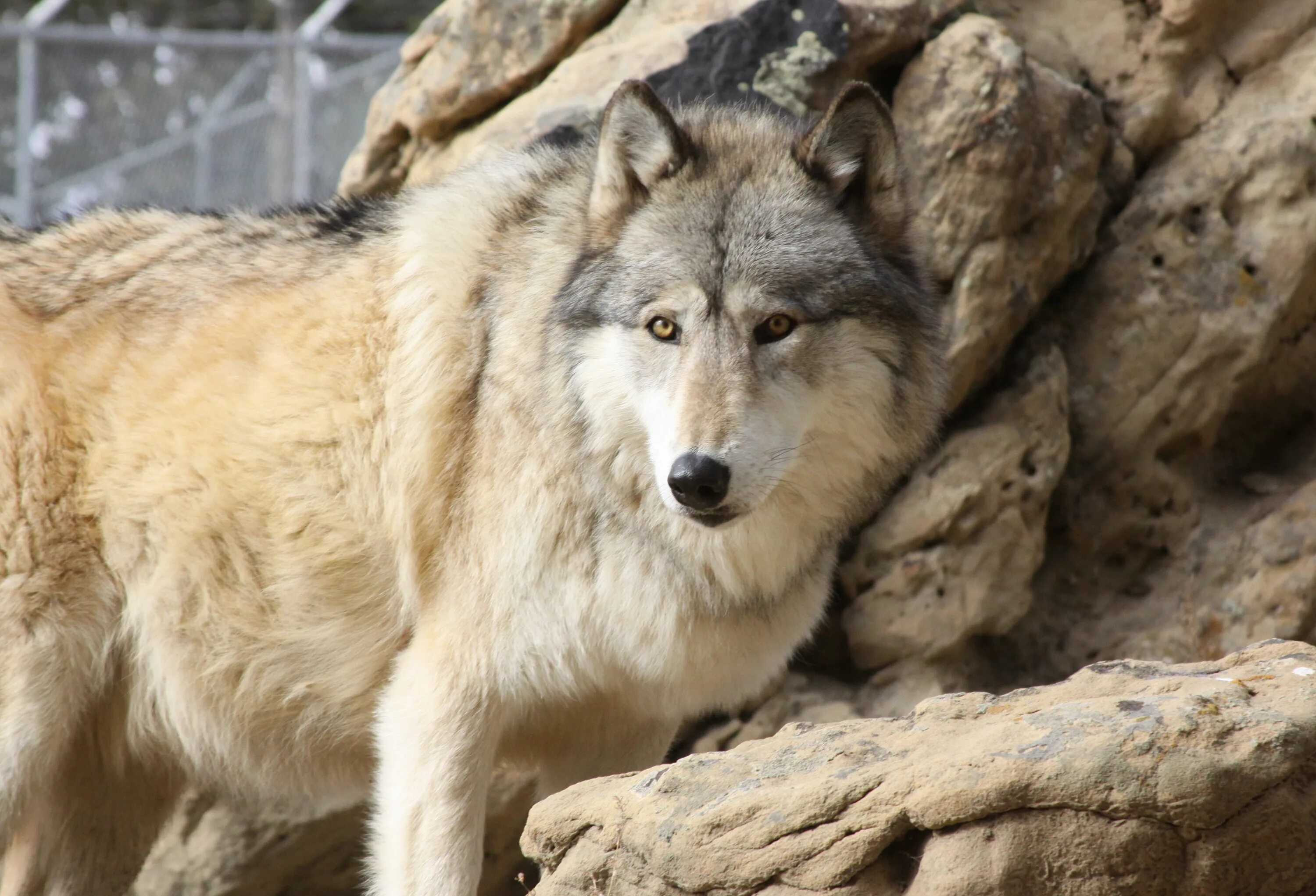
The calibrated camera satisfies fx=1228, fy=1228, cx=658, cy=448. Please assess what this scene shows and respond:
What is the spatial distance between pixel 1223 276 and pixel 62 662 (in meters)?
A: 5.16

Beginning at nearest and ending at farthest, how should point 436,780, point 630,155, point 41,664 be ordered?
1. point 436,780
2. point 630,155
3. point 41,664

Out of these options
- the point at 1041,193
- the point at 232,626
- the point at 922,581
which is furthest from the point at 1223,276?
the point at 232,626

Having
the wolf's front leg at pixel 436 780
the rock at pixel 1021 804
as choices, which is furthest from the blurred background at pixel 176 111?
the rock at pixel 1021 804

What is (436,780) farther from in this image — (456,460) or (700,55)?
(700,55)

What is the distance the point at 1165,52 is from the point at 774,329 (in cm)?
349

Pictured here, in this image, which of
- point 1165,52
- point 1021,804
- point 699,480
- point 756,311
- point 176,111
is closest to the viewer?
point 1021,804

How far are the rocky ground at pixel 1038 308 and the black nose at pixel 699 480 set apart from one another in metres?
2.42

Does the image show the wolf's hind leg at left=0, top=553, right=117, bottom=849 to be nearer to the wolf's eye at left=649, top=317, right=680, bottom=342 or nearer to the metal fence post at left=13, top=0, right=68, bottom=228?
the wolf's eye at left=649, top=317, right=680, bottom=342

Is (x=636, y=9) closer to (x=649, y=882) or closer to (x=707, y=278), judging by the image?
(x=707, y=278)

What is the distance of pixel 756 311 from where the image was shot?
3668mm

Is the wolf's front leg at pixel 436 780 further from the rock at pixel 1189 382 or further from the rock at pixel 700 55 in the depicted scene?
the rock at pixel 1189 382

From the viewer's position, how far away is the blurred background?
34.1ft

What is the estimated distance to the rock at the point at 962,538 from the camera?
5.61m

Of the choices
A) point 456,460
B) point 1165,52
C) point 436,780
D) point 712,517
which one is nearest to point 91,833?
point 436,780
